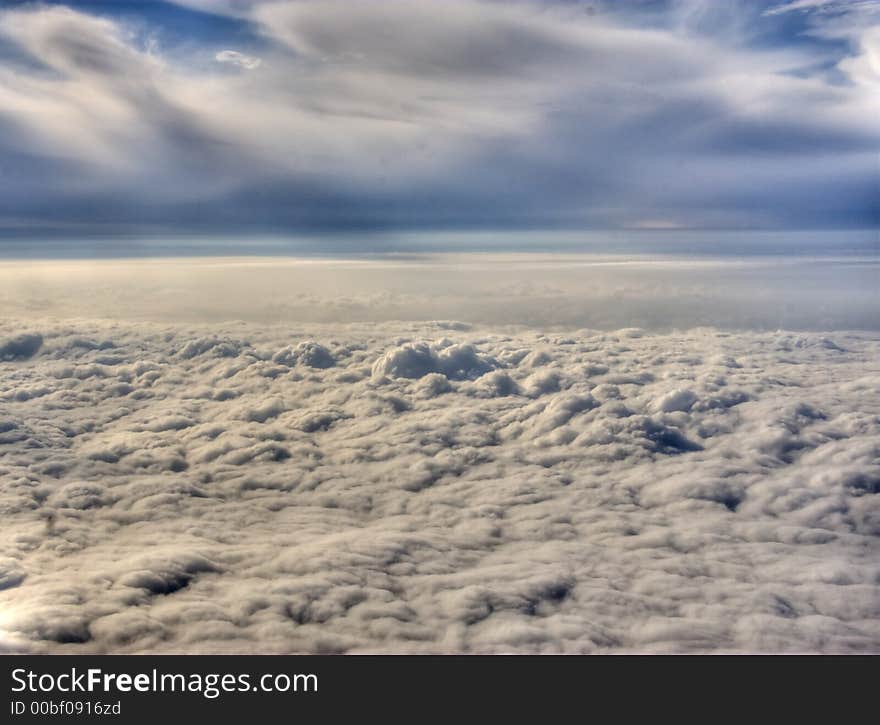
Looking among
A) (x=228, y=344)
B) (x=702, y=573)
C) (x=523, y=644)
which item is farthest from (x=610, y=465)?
(x=228, y=344)

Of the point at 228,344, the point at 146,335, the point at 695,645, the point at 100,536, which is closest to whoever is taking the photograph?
the point at 695,645

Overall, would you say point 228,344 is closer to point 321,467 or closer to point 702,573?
point 321,467

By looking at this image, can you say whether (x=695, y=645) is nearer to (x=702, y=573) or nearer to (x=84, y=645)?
(x=702, y=573)

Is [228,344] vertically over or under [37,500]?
over

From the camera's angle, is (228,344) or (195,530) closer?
(195,530)

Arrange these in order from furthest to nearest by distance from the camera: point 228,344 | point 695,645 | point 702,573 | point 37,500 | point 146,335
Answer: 1. point 146,335
2. point 228,344
3. point 37,500
4. point 702,573
5. point 695,645

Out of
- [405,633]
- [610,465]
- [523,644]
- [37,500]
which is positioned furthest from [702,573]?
[37,500]
